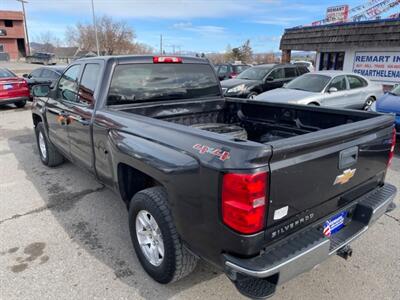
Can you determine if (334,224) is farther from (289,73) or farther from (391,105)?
(289,73)

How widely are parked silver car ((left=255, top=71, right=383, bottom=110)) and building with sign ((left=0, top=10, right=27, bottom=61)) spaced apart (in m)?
59.6

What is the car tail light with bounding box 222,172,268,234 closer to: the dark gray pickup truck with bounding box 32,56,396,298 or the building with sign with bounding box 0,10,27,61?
the dark gray pickup truck with bounding box 32,56,396,298

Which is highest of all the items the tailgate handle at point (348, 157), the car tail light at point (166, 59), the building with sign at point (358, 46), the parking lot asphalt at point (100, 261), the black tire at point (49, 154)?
the building with sign at point (358, 46)

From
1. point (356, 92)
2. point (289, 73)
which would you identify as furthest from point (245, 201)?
point (289, 73)

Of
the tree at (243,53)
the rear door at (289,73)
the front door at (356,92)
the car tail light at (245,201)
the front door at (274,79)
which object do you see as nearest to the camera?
the car tail light at (245,201)

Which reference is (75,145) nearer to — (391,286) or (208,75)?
(208,75)

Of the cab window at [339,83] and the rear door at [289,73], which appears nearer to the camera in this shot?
the cab window at [339,83]

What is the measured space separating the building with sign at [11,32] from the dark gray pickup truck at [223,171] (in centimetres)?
6230

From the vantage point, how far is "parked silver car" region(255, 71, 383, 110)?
27.6 feet

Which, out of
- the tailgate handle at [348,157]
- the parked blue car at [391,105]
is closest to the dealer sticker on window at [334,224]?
the tailgate handle at [348,157]

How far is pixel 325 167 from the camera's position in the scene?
214 centimetres

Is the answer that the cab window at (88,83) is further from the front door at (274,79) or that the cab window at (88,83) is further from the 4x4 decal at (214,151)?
the front door at (274,79)

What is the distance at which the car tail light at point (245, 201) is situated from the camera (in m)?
1.80

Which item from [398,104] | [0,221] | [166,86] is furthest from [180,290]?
[398,104]
